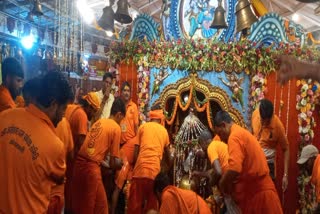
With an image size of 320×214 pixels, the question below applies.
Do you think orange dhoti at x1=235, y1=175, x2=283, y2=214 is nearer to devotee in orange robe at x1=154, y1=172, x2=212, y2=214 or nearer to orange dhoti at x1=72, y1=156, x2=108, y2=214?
devotee in orange robe at x1=154, y1=172, x2=212, y2=214

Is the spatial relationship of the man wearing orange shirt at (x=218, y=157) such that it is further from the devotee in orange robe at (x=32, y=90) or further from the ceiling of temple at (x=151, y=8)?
the ceiling of temple at (x=151, y=8)

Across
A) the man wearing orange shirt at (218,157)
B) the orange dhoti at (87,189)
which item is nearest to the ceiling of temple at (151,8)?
the orange dhoti at (87,189)

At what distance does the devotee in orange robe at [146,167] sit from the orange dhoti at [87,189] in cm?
54

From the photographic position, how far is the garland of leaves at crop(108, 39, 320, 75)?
23.3 feet

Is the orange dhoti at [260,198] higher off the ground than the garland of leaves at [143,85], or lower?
lower

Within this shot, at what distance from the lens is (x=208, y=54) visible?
24.7 ft

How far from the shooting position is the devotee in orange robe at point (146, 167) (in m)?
5.49

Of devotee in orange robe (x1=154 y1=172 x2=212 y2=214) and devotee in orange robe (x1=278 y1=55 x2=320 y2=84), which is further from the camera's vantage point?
devotee in orange robe (x1=154 y1=172 x2=212 y2=214)

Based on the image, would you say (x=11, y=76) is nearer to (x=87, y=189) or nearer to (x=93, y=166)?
(x=93, y=166)

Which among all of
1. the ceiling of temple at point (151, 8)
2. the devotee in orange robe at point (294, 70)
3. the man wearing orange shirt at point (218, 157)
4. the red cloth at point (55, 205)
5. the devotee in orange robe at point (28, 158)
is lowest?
the red cloth at point (55, 205)

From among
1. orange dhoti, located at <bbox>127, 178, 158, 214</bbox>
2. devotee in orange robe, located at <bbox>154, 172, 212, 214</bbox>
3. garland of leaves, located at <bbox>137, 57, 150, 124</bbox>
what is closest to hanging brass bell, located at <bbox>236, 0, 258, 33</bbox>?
garland of leaves, located at <bbox>137, 57, 150, 124</bbox>

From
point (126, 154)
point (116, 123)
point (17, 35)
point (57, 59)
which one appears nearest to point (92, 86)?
point (17, 35)

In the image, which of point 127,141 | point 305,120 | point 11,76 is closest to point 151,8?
point 127,141

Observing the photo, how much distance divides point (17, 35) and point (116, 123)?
8.83m
